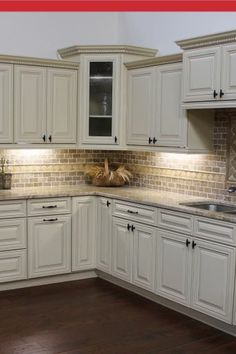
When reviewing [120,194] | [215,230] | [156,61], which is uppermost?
[156,61]

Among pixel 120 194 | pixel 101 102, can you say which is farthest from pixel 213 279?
pixel 101 102

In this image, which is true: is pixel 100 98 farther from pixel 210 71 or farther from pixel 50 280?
pixel 50 280

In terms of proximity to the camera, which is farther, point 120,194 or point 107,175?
point 107,175

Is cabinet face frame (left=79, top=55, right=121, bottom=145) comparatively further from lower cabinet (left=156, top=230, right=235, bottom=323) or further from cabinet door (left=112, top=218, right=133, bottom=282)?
lower cabinet (left=156, top=230, right=235, bottom=323)

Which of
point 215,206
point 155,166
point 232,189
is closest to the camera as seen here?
point 232,189

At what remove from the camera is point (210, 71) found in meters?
4.25

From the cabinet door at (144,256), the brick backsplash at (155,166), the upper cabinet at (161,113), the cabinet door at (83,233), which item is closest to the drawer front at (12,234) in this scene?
the cabinet door at (83,233)

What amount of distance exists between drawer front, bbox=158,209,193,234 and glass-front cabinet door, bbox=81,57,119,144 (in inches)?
47.4

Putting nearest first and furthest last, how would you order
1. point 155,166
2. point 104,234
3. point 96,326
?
point 96,326, point 104,234, point 155,166

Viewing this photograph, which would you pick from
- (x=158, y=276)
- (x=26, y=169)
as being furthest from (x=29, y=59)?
(x=158, y=276)

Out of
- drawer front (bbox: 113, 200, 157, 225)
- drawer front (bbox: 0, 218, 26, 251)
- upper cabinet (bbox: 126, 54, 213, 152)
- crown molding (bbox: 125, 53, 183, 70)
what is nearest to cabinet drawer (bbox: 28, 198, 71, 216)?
drawer front (bbox: 0, 218, 26, 251)

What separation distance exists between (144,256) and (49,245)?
97 centimetres

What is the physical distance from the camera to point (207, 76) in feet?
14.0

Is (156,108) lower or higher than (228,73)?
lower
